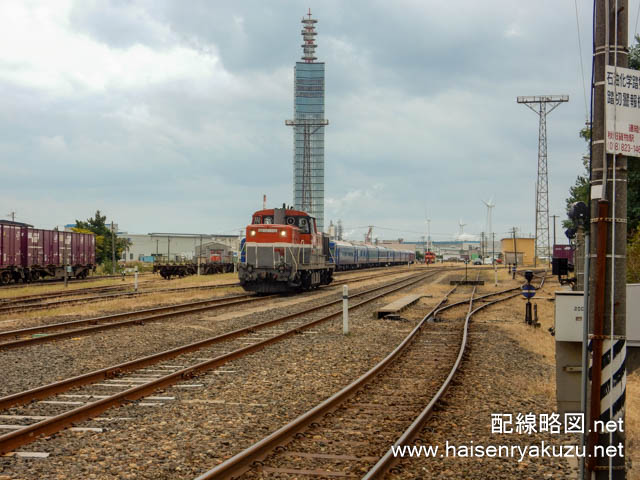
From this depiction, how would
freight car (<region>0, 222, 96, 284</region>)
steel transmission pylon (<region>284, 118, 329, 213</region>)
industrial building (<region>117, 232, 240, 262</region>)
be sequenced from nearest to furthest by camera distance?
freight car (<region>0, 222, 96, 284</region>), steel transmission pylon (<region>284, 118, 329, 213</region>), industrial building (<region>117, 232, 240, 262</region>)

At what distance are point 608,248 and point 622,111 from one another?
119cm

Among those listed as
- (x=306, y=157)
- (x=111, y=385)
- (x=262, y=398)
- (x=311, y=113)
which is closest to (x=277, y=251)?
Answer: (x=111, y=385)

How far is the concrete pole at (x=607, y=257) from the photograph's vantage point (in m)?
5.00

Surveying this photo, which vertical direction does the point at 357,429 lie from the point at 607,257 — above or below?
below

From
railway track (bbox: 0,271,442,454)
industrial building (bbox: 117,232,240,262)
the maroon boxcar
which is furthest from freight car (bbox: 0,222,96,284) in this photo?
industrial building (bbox: 117,232,240,262)

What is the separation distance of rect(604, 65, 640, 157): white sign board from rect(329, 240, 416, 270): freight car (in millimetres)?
29062

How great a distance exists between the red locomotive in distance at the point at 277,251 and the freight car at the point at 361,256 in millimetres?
7036

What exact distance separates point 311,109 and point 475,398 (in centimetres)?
17752

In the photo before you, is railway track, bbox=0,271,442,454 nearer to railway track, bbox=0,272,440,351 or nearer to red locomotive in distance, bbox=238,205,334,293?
railway track, bbox=0,272,440,351

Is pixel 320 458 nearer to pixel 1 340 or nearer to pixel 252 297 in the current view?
pixel 1 340

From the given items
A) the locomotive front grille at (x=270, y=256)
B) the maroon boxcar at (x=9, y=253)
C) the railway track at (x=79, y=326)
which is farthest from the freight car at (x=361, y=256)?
the maroon boxcar at (x=9, y=253)

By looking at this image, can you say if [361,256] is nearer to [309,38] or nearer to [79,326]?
[79,326]

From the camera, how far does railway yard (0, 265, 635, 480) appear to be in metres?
5.66

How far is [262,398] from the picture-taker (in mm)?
8164
